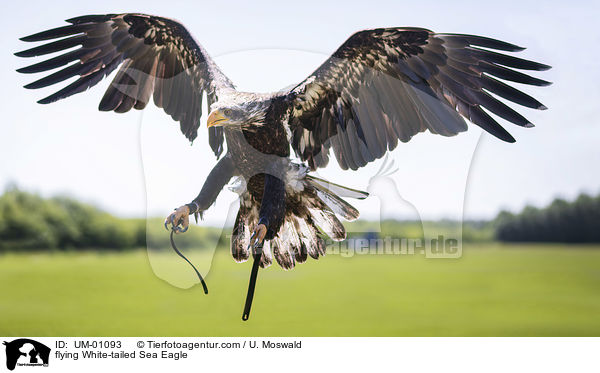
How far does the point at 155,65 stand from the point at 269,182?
0.85 meters

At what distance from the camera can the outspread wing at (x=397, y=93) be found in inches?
85.5

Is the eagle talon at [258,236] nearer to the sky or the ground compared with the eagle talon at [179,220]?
nearer to the ground

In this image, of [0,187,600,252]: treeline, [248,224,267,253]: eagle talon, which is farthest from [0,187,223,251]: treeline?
[248,224,267,253]: eagle talon

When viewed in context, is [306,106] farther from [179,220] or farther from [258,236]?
[179,220]

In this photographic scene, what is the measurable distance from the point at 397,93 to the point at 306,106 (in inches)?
16.0

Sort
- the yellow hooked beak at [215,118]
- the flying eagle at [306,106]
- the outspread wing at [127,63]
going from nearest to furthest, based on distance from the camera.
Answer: the yellow hooked beak at [215,118] → the flying eagle at [306,106] → the outspread wing at [127,63]

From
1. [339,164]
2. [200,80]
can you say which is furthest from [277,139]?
[200,80]

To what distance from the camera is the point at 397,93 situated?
7.53 feet

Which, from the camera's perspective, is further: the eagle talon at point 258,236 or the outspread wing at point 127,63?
the outspread wing at point 127,63

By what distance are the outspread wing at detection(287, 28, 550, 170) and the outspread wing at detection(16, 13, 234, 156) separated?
22.1 inches

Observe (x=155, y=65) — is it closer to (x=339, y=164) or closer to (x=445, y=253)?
(x=339, y=164)
